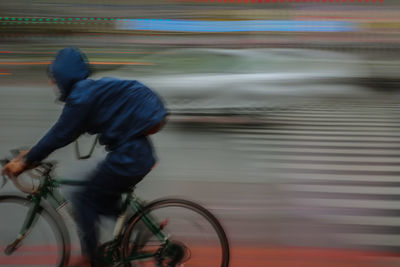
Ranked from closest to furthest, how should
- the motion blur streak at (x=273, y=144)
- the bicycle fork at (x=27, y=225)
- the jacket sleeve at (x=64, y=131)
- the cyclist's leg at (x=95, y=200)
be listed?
1. the jacket sleeve at (x=64, y=131)
2. the cyclist's leg at (x=95, y=200)
3. the bicycle fork at (x=27, y=225)
4. the motion blur streak at (x=273, y=144)

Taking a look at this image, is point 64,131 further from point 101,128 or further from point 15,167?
point 15,167

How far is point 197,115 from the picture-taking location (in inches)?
355

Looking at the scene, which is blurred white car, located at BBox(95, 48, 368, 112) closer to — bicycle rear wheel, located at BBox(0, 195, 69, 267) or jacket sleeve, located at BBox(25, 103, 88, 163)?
bicycle rear wheel, located at BBox(0, 195, 69, 267)

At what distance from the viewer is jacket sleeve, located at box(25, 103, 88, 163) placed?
2.71 metres

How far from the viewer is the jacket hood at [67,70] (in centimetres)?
275

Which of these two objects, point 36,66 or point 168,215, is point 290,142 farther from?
point 36,66

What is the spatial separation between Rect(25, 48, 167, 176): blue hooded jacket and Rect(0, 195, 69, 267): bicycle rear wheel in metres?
0.39

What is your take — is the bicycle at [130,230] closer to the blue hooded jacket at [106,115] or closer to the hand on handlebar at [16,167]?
the hand on handlebar at [16,167]

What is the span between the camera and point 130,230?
293 cm

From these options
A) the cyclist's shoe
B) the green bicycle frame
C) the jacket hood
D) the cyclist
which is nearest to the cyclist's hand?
the cyclist

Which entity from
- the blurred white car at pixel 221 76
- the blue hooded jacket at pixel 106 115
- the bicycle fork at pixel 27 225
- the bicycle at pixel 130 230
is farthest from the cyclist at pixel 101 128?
the blurred white car at pixel 221 76

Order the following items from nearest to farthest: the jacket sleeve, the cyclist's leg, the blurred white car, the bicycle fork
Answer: the jacket sleeve
the cyclist's leg
the bicycle fork
the blurred white car

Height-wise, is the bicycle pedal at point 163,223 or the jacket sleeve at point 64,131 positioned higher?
the jacket sleeve at point 64,131

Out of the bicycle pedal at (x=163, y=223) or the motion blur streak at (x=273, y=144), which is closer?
the bicycle pedal at (x=163, y=223)
